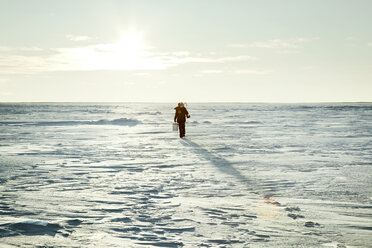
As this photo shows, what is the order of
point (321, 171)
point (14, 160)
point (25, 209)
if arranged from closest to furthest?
1. point (25, 209)
2. point (321, 171)
3. point (14, 160)

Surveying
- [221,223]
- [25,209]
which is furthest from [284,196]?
[25,209]

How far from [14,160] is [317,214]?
7.95 m

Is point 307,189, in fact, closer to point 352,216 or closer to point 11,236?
point 352,216

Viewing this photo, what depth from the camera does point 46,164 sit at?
891 cm

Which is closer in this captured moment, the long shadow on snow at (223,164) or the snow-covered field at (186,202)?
the snow-covered field at (186,202)

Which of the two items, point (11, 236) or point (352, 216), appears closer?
point (11, 236)

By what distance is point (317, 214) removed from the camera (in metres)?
4.74

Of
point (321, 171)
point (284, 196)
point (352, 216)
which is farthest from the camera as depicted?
point (321, 171)

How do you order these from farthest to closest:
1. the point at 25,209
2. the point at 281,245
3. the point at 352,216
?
the point at 25,209, the point at 352,216, the point at 281,245

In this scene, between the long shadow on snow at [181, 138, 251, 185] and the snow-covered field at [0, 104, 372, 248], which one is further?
the long shadow on snow at [181, 138, 251, 185]

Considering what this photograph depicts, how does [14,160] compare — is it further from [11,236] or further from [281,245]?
[281,245]

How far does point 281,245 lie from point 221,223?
875 mm

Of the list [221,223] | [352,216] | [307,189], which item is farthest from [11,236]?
[307,189]

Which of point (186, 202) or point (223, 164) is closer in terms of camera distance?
point (186, 202)
